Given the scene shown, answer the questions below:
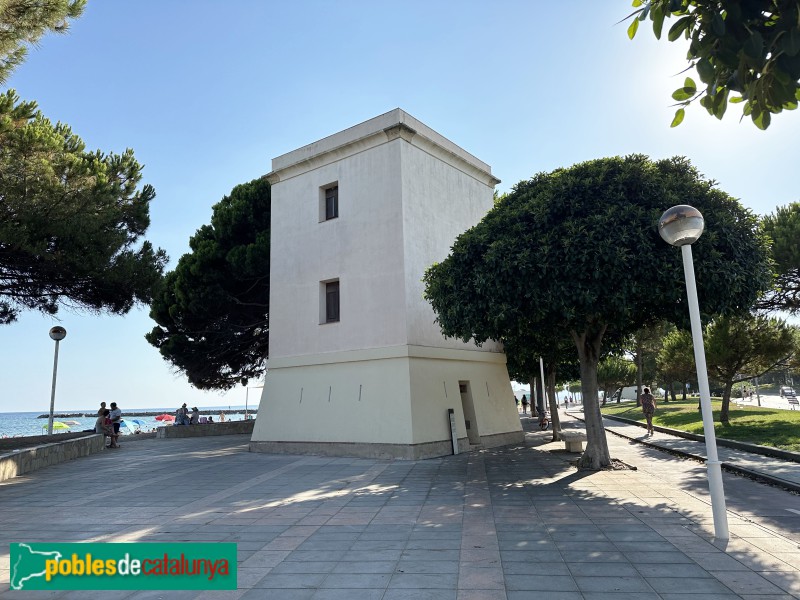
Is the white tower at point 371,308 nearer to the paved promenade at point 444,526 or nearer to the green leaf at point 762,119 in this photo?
the paved promenade at point 444,526

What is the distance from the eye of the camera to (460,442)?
15555 millimetres

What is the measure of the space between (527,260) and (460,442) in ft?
24.6

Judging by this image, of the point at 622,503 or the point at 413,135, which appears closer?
the point at 622,503

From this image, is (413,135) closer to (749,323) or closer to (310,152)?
(310,152)

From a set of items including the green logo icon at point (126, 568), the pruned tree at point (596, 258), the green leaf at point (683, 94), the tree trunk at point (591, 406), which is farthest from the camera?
the tree trunk at point (591, 406)

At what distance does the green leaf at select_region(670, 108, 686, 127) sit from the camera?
3822 millimetres

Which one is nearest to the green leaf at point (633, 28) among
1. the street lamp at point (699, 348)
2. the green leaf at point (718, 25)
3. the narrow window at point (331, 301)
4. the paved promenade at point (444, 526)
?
the green leaf at point (718, 25)

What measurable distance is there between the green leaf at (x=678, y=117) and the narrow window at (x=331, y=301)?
1360cm

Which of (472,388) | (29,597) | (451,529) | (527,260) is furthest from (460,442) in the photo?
(29,597)

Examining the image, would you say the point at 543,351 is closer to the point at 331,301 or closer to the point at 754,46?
the point at 331,301

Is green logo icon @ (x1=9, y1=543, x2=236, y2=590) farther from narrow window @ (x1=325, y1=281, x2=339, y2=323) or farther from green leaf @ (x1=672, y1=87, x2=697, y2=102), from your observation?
narrow window @ (x1=325, y1=281, x2=339, y2=323)

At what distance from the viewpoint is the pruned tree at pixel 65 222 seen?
13.2 metres

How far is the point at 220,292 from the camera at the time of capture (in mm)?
22328

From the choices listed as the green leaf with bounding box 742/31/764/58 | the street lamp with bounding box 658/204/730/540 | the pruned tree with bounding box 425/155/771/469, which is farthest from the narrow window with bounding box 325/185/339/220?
the green leaf with bounding box 742/31/764/58
